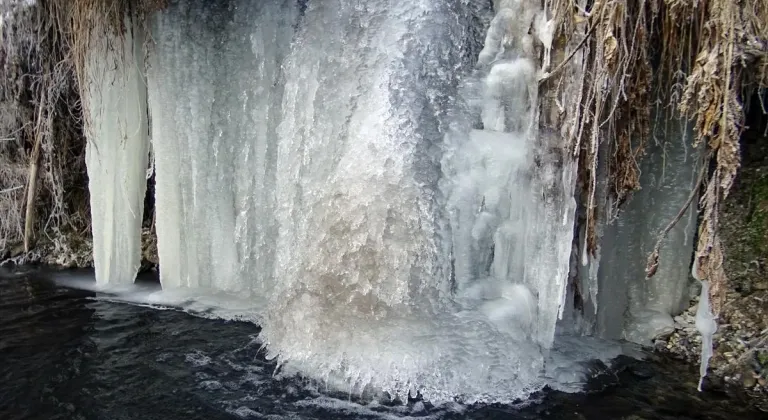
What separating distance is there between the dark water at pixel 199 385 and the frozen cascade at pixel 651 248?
14.7 inches

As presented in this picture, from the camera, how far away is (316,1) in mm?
4609

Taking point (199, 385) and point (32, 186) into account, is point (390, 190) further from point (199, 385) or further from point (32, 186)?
point (32, 186)

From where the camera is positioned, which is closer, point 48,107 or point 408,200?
point 408,200

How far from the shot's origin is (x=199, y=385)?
3611mm

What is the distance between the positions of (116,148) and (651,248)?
4.39m

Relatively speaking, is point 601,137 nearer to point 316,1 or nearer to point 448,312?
point 448,312

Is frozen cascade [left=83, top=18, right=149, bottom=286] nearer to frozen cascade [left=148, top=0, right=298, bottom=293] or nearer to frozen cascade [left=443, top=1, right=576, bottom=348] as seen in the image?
frozen cascade [left=148, top=0, right=298, bottom=293]

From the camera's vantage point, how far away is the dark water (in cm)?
331

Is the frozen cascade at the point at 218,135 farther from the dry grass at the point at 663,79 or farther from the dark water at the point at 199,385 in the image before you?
the dry grass at the point at 663,79

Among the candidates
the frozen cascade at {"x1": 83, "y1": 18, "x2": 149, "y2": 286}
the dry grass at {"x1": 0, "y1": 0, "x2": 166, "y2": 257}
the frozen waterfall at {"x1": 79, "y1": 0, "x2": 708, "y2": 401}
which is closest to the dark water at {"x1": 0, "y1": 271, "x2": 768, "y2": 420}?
the frozen waterfall at {"x1": 79, "y1": 0, "x2": 708, "y2": 401}

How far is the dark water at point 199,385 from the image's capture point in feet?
10.9

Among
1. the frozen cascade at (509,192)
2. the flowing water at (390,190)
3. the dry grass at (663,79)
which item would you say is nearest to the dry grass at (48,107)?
the flowing water at (390,190)

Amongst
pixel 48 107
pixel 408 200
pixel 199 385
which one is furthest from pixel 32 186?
pixel 408 200

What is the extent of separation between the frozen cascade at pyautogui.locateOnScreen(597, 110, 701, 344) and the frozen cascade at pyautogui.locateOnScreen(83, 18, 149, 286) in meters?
3.95
